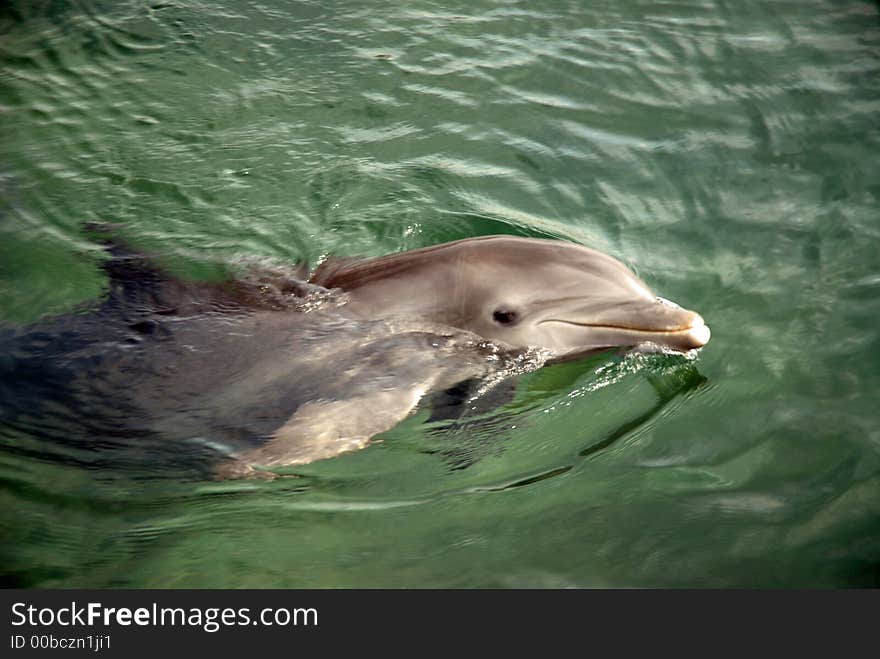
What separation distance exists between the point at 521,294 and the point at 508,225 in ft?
7.17

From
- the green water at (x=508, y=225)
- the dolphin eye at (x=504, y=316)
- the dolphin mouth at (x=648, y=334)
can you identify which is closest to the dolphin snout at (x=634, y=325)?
the dolphin mouth at (x=648, y=334)

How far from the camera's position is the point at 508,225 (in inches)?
330

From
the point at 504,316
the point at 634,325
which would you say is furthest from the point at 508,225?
the point at 634,325

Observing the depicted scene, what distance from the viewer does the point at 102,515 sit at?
574 cm

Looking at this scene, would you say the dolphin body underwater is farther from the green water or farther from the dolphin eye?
the green water

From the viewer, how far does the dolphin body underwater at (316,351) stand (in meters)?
6.12

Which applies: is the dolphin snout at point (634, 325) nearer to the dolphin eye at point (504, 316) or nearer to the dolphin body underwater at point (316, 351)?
the dolphin body underwater at point (316, 351)

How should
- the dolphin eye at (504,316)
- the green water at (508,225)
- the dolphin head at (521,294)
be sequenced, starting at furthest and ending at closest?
the dolphin eye at (504,316) → the dolphin head at (521,294) → the green water at (508,225)

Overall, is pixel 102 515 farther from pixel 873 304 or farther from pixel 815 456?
pixel 873 304

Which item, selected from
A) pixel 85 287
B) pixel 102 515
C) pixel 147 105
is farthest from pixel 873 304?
pixel 147 105

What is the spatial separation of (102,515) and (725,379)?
164 inches

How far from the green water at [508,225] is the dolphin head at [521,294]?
0.53 m

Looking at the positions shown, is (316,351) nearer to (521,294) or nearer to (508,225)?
(521,294)

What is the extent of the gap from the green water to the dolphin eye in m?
0.52
